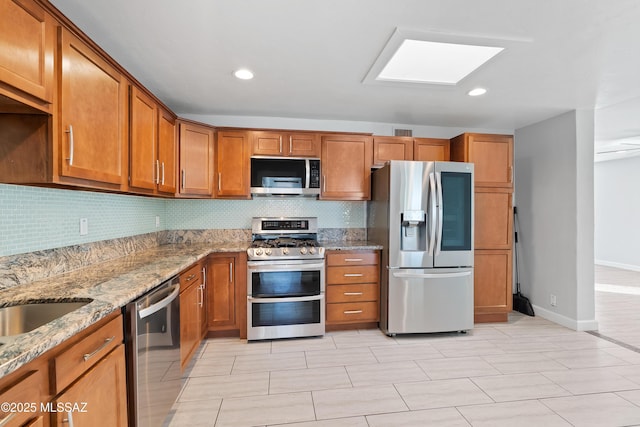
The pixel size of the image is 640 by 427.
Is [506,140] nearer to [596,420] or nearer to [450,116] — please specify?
[450,116]

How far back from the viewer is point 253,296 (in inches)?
116

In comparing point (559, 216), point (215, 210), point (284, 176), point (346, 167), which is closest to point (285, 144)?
point (284, 176)

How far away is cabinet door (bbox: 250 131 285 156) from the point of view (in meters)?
3.29

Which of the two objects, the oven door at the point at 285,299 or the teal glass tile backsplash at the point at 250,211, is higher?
the teal glass tile backsplash at the point at 250,211

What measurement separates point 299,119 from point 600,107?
3339 mm

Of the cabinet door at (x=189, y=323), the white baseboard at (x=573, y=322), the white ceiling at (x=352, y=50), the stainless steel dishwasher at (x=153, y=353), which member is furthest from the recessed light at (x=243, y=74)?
the white baseboard at (x=573, y=322)

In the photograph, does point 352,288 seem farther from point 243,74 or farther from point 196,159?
point 243,74

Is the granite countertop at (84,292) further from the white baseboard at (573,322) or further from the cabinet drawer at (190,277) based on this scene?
A: the white baseboard at (573,322)

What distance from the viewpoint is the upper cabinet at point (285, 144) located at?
3.30 meters

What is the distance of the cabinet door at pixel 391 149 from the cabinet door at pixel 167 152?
2.19 meters

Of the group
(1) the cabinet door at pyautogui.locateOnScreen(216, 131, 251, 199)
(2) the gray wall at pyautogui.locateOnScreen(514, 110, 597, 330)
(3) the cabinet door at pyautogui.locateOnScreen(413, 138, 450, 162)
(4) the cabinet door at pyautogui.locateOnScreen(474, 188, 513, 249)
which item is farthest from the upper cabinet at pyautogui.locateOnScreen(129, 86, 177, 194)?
(2) the gray wall at pyautogui.locateOnScreen(514, 110, 597, 330)

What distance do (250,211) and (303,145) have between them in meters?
1.03

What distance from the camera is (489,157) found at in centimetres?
338

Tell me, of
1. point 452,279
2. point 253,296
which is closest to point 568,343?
point 452,279
